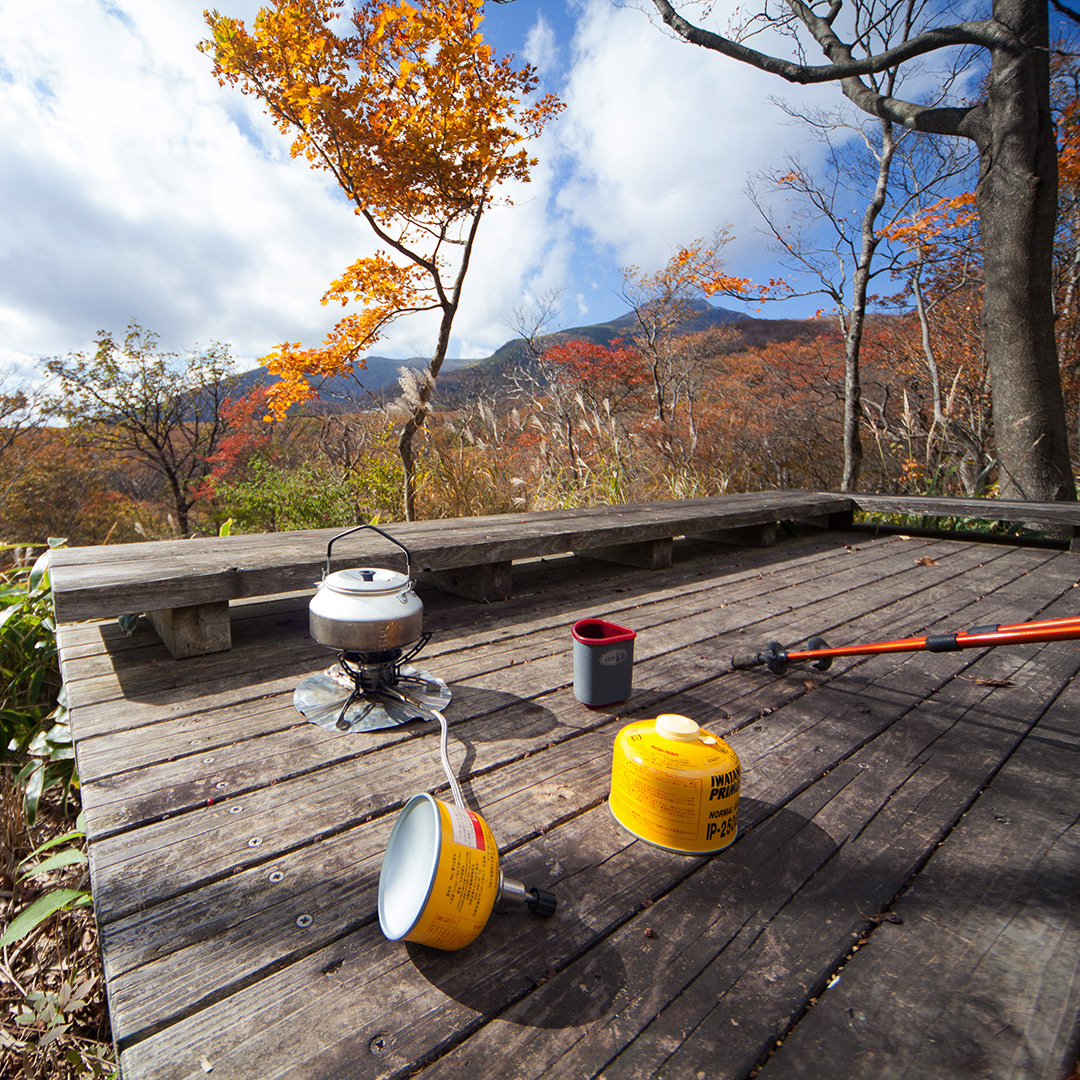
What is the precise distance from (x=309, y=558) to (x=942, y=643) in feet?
6.28

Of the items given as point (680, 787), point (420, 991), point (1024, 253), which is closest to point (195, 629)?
point (420, 991)

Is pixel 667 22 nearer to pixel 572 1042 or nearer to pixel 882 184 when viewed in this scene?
pixel 882 184

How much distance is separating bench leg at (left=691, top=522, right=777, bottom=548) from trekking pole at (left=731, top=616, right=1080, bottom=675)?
2.04 metres

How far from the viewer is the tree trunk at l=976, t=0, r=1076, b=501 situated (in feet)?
15.4

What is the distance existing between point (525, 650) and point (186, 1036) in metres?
1.48

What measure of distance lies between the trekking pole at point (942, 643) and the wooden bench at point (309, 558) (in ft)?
3.66

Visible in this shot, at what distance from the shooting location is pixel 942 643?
1.40m

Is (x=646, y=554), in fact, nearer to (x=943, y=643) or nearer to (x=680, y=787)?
(x=943, y=643)

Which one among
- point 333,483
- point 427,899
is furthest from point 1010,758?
point 333,483

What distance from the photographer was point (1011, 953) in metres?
0.94

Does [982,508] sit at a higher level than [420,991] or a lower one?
higher

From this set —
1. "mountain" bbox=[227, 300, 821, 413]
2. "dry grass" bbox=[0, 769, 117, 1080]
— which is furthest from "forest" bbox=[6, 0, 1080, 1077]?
"mountain" bbox=[227, 300, 821, 413]

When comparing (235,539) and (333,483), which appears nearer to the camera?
(235,539)

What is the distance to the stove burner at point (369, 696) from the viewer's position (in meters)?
1.62
